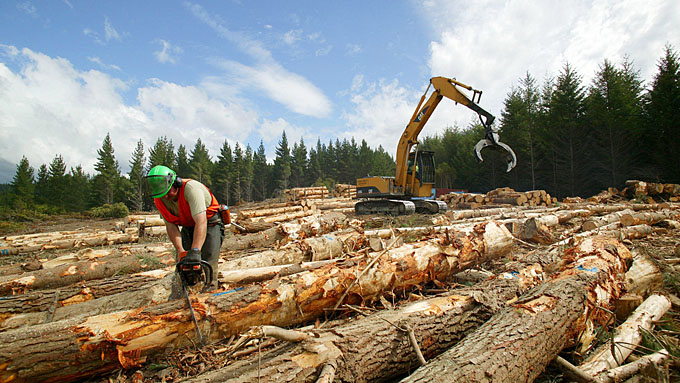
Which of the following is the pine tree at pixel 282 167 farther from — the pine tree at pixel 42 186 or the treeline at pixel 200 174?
the pine tree at pixel 42 186

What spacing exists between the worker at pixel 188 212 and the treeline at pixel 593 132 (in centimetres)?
2285

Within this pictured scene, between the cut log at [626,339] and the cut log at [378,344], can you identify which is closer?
the cut log at [378,344]

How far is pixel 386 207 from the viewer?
12.0 m

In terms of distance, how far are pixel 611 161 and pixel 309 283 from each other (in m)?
23.4

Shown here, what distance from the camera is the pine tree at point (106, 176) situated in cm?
3906

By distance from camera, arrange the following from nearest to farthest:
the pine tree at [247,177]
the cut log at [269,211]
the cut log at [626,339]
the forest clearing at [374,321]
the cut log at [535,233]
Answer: the forest clearing at [374,321] < the cut log at [626,339] < the cut log at [535,233] < the cut log at [269,211] < the pine tree at [247,177]

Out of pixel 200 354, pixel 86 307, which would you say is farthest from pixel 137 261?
pixel 200 354

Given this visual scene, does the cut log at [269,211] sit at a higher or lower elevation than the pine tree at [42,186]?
lower

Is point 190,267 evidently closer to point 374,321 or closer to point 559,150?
point 374,321

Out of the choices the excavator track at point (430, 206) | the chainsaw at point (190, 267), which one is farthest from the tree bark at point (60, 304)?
the excavator track at point (430, 206)

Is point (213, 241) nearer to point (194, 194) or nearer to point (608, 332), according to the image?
point (194, 194)

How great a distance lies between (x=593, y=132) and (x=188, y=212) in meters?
25.6

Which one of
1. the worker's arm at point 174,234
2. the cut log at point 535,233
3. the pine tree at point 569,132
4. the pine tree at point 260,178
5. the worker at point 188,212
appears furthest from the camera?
the pine tree at point 260,178

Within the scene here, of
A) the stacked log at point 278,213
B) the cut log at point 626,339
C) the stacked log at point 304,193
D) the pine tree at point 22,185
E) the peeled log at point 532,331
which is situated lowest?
the cut log at point 626,339
